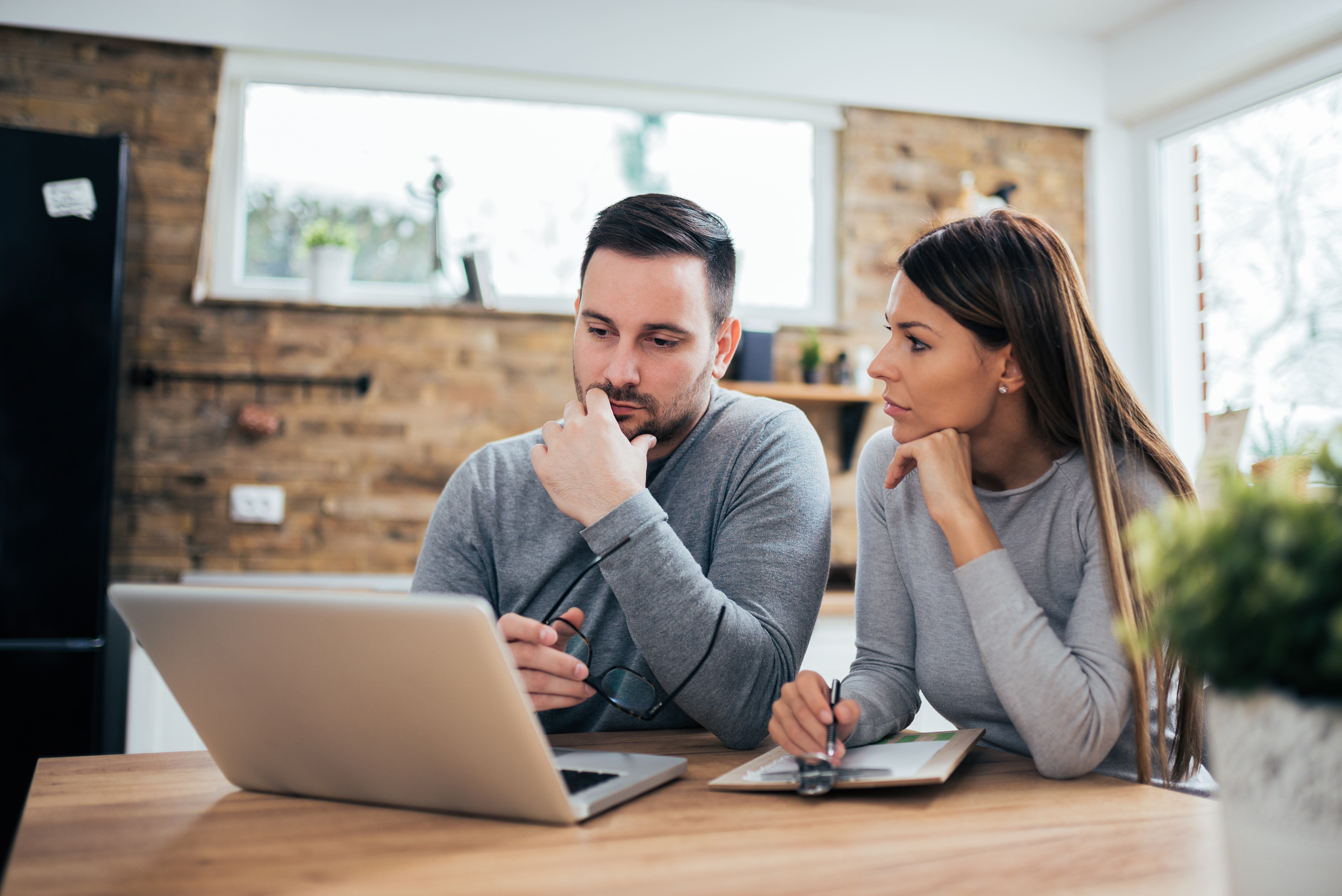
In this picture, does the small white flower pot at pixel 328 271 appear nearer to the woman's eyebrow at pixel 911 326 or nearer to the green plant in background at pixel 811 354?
the green plant in background at pixel 811 354

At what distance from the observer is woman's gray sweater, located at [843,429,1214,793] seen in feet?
3.11

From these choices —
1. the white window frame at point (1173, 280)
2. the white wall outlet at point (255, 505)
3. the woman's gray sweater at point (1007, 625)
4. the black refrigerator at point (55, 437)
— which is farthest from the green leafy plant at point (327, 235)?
the white window frame at point (1173, 280)

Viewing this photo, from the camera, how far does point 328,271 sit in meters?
3.02

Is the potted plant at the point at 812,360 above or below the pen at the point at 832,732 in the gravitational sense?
above

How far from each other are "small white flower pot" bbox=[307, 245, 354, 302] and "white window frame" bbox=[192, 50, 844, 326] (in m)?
0.06

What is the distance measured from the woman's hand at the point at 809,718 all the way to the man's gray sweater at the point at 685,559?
0.11 m

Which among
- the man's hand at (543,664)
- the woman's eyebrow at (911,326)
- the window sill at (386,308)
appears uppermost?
the window sill at (386,308)

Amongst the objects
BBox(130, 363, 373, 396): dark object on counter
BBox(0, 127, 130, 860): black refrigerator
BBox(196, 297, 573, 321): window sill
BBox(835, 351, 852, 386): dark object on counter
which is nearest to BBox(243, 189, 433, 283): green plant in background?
BBox(196, 297, 573, 321): window sill

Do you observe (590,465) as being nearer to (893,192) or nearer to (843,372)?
(843,372)

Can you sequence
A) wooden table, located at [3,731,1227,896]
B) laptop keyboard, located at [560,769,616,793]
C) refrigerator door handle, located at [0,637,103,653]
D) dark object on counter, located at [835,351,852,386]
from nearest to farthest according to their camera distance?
wooden table, located at [3,731,1227,896] → laptop keyboard, located at [560,769,616,793] → refrigerator door handle, located at [0,637,103,653] → dark object on counter, located at [835,351,852,386]

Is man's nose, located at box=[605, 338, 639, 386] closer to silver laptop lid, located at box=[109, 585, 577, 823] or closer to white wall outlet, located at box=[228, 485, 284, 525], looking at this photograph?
silver laptop lid, located at box=[109, 585, 577, 823]

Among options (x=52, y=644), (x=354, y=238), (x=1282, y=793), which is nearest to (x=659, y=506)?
(x=1282, y=793)

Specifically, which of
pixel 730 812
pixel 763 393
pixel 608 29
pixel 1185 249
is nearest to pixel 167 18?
pixel 608 29

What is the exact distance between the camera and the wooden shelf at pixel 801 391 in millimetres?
3129
